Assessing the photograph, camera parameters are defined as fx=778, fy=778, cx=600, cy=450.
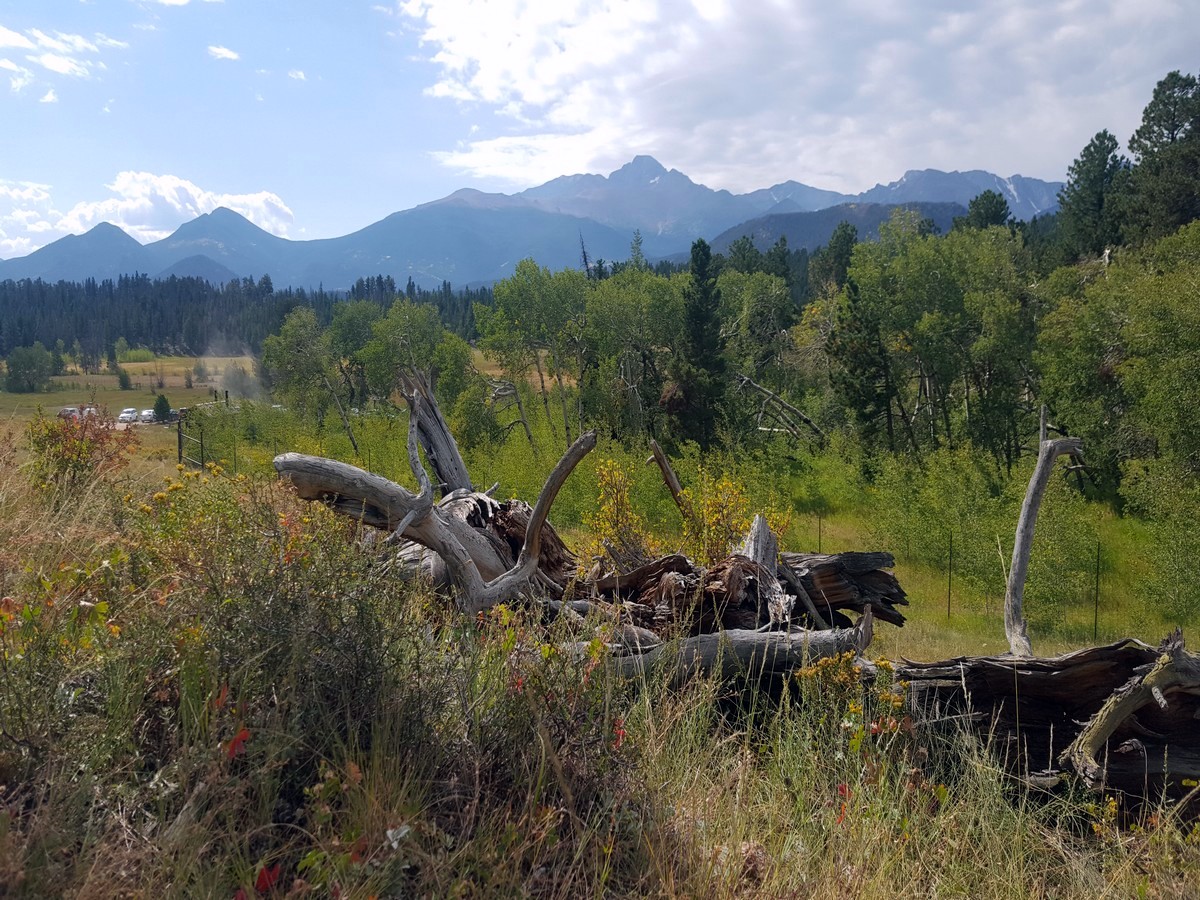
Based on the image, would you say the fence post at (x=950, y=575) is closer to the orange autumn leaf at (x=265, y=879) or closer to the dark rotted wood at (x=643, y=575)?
the dark rotted wood at (x=643, y=575)

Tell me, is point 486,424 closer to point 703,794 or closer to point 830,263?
point 703,794

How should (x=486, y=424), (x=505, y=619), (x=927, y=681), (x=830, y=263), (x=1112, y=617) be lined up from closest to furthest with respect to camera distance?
(x=505, y=619), (x=927, y=681), (x=1112, y=617), (x=486, y=424), (x=830, y=263)

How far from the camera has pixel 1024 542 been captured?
24.1 feet

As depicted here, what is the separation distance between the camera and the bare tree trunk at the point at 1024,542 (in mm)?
6500

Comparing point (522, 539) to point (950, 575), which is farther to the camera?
point (950, 575)

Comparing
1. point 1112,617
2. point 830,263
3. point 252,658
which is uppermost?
point 830,263

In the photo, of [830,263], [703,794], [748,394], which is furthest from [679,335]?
[703,794]

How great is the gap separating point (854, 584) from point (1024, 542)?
208 centimetres

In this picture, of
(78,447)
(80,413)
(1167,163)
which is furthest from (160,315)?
(78,447)

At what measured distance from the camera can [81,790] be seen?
78.8 inches

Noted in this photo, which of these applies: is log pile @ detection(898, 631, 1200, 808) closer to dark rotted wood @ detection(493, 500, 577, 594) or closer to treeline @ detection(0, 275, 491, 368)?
dark rotted wood @ detection(493, 500, 577, 594)

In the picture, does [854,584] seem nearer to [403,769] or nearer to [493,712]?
[493,712]

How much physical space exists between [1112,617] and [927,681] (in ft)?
81.4

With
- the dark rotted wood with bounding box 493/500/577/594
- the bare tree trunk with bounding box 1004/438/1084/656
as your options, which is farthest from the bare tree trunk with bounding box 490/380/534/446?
the bare tree trunk with bounding box 1004/438/1084/656
